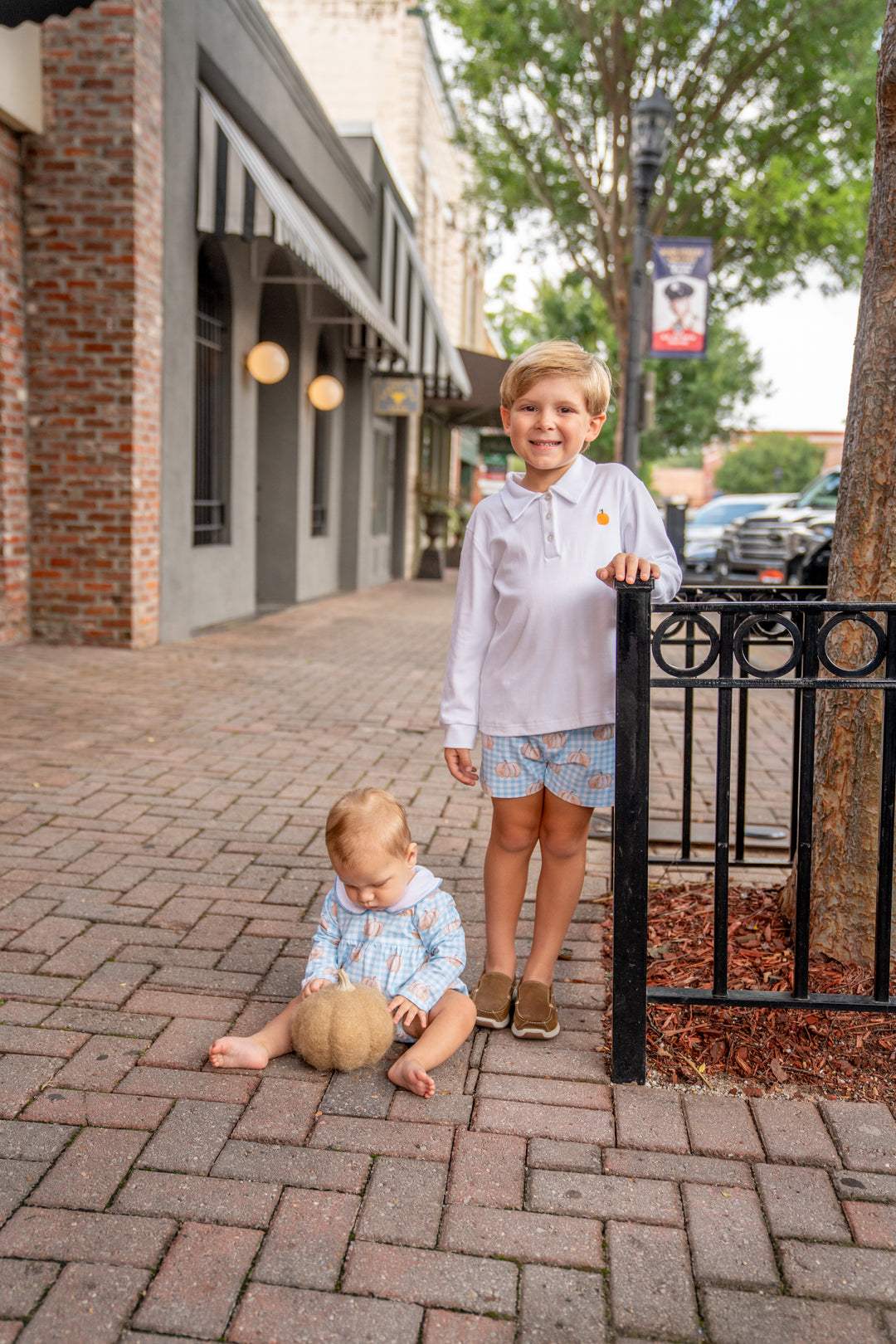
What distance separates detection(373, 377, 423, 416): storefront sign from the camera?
17.0 m

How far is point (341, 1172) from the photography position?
2.13 m

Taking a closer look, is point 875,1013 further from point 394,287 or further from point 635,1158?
point 394,287

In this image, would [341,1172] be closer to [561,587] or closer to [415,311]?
[561,587]

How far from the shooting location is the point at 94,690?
699 cm

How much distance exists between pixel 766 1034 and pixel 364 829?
111cm

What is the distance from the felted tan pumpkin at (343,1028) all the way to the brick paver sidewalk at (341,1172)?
0.06m

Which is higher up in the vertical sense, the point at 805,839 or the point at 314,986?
the point at 805,839

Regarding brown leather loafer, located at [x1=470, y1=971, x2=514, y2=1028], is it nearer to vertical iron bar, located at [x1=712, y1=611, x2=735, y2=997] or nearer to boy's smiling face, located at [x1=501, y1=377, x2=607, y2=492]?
vertical iron bar, located at [x1=712, y1=611, x2=735, y2=997]

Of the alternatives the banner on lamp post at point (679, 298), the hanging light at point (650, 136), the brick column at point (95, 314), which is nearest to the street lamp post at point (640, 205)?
the hanging light at point (650, 136)

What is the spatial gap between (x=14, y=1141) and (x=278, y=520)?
11829mm

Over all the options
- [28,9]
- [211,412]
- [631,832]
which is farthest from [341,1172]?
[211,412]

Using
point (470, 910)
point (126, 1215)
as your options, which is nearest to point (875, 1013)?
point (470, 910)

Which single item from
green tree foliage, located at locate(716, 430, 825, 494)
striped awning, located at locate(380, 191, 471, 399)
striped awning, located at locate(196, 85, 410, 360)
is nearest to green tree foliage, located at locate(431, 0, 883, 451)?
striped awning, located at locate(380, 191, 471, 399)

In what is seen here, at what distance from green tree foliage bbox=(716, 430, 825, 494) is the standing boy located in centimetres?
8074
